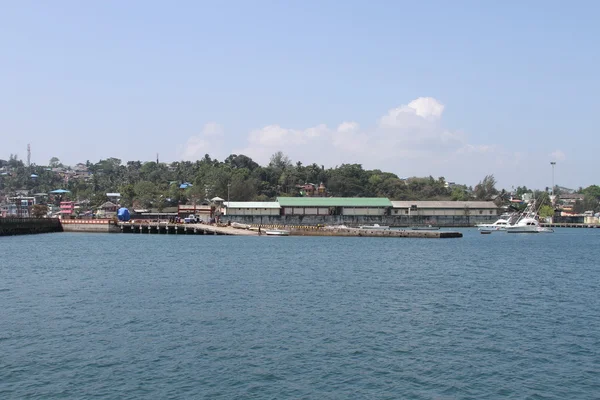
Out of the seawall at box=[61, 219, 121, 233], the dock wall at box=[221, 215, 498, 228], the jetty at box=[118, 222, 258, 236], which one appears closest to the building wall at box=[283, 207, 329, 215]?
the dock wall at box=[221, 215, 498, 228]

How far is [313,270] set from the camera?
47.8 metres

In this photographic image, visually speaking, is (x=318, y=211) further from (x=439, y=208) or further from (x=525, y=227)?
(x=525, y=227)

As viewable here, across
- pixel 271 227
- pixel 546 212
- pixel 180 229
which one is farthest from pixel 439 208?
pixel 180 229

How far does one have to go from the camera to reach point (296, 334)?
2508cm

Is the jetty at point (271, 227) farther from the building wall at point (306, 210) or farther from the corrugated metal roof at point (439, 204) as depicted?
the corrugated metal roof at point (439, 204)

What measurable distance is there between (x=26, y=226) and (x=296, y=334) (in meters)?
93.9

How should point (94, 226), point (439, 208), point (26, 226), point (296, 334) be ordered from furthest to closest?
point (439, 208) → point (94, 226) → point (26, 226) → point (296, 334)

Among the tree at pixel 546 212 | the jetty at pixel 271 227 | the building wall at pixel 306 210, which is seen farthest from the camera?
the tree at pixel 546 212

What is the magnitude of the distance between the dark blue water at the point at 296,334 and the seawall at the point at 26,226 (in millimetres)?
57811

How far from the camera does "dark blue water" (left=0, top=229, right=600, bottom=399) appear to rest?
19.0 metres

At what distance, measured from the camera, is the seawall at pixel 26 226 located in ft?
329

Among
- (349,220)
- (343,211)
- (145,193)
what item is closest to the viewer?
(349,220)

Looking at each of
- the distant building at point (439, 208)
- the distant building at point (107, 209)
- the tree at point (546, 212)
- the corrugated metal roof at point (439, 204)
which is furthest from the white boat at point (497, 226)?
the distant building at point (107, 209)

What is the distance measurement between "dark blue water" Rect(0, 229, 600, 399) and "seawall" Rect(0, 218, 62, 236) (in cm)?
5781
